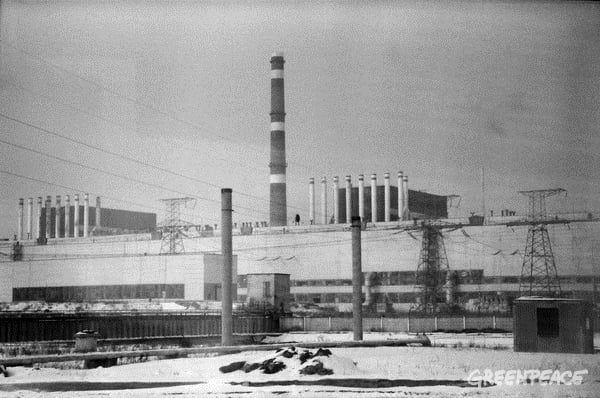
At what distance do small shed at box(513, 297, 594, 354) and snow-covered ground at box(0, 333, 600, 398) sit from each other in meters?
0.40

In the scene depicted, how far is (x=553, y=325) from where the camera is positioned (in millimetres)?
14352

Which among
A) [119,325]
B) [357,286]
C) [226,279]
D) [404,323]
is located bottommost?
[404,323]

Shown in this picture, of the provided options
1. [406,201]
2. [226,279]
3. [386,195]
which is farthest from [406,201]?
[226,279]

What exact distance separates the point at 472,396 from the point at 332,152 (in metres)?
11.2

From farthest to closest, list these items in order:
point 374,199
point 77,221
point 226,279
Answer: point 374,199, point 77,221, point 226,279

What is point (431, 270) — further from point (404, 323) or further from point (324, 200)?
point (404, 323)

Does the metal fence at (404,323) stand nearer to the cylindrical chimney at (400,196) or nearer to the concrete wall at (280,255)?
the concrete wall at (280,255)

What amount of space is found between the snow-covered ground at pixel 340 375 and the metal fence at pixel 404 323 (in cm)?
892

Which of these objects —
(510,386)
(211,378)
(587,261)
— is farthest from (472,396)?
(587,261)

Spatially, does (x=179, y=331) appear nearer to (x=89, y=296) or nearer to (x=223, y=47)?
(x=223, y=47)

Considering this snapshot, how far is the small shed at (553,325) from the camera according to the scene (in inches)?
554

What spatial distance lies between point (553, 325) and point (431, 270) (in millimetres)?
18182

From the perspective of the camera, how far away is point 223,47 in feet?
52.8

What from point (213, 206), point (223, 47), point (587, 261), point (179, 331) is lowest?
point (179, 331)
